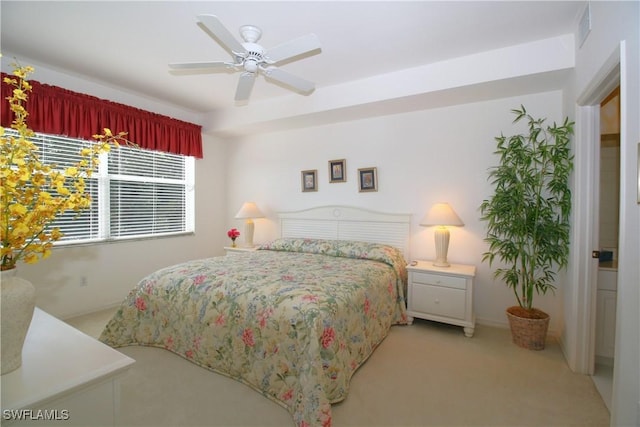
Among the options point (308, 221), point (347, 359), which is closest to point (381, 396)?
point (347, 359)

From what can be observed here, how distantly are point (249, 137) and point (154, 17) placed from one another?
249 centimetres

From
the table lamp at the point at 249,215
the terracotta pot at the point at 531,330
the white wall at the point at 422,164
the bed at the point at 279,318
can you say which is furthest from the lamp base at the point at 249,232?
the terracotta pot at the point at 531,330

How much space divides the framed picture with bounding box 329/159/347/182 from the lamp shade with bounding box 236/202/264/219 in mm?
1184

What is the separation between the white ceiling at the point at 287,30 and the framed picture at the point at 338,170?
1099 millimetres

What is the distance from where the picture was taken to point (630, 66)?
138 cm

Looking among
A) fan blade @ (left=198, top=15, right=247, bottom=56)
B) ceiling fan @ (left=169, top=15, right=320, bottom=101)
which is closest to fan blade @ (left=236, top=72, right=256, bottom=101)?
ceiling fan @ (left=169, top=15, right=320, bottom=101)

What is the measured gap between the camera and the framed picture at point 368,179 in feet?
12.0

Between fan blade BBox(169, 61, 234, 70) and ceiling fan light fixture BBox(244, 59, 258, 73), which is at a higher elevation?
fan blade BBox(169, 61, 234, 70)

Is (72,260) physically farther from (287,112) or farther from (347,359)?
(347,359)

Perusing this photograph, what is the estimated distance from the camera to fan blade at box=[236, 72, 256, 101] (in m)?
2.19

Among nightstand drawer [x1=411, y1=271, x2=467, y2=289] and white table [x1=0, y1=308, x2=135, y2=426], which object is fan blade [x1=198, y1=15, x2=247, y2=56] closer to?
white table [x1=0, y1=308, x2=135, y2=426]

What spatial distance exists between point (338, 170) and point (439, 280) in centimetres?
183

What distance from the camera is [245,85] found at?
2.32m

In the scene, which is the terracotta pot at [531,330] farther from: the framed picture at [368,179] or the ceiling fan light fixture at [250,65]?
the ceiling fan light fixture at [250,65]
